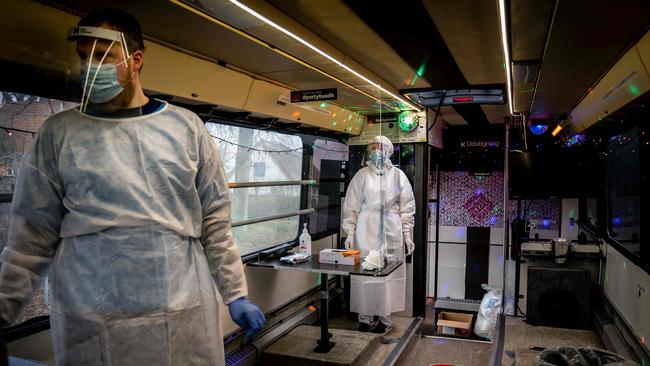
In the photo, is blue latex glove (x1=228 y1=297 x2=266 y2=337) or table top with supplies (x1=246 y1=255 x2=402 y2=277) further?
table top with supplies (x1=246 y1=255 x2=402 y2=277)

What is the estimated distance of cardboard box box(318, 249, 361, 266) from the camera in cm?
429

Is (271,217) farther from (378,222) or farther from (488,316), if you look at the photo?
(488,316)

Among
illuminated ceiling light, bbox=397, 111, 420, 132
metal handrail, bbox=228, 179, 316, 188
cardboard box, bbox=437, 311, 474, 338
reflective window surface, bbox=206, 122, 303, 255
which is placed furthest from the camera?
cardboard box, bbox=437, 311, 474, 338

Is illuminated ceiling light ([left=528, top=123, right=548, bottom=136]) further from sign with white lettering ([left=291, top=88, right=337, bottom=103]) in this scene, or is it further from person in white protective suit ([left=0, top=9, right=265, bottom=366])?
person in white protective suit ([left=0, top=9, right=265, bottom=366])

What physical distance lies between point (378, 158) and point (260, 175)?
50.5 inches

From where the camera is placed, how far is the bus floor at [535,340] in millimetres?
4645

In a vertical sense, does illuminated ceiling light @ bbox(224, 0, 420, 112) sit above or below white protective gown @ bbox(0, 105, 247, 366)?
above

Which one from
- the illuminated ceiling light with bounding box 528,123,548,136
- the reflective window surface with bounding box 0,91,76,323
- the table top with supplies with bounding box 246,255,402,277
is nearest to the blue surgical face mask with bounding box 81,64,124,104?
the reflective window surface with bounding box 0,91,76,323

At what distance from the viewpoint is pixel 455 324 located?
684 centimetres

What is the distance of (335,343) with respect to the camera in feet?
15.1

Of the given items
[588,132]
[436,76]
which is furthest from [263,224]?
[588,132]

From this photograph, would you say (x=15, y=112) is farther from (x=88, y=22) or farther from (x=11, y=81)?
(x=88, y=22)

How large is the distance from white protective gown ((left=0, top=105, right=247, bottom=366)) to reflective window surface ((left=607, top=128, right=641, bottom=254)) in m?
3.47

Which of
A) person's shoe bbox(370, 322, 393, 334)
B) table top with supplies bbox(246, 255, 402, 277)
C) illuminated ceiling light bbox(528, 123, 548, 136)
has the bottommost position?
person's shoe bbox(370, 322, 393, 334)
